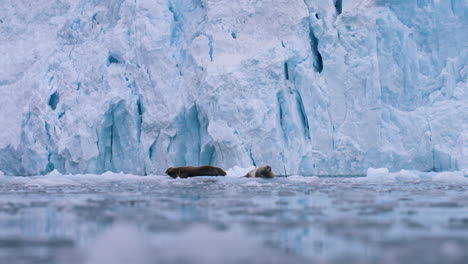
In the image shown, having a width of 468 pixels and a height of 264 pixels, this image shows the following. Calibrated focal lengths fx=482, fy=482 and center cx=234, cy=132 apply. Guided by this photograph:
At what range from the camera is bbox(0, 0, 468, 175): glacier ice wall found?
13.9 metres

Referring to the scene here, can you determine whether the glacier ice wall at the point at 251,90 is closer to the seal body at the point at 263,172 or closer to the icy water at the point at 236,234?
the seal body at the point at 263,172

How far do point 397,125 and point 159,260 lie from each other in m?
13.7

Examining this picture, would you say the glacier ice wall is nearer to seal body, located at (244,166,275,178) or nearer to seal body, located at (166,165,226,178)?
seal body, located at (166,165,226,178)

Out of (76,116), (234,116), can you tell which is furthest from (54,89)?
(234,116)

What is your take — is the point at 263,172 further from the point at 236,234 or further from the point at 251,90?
the point at 236,234

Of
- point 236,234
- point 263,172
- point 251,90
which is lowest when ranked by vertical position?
point 236,234

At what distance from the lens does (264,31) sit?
15.0 metres

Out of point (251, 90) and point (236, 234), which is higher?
point (251, 90)

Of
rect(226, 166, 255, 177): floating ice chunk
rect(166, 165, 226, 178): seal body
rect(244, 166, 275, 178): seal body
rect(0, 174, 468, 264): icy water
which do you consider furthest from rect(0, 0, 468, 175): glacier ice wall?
rect(0, 174, 468, 264): icy water

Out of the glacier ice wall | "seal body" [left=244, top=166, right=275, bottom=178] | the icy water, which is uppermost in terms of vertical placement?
the glacier ice wall

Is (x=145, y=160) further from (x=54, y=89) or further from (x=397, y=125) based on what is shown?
(x=397, y=125)

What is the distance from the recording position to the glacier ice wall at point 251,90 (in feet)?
45.5

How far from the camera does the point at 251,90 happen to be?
14.0 metres

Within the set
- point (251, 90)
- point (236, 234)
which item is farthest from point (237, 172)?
point (236, 234)
